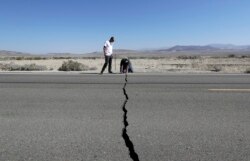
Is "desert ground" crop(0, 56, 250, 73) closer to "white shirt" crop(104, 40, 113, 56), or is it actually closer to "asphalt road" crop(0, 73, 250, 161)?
"white shirt" crop(104, 40, 113, 56)

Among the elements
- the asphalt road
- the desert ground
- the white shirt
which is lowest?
the desert ground

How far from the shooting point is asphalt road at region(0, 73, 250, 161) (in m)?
4.80

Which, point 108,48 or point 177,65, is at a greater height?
point 108,48

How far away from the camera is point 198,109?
7.52 metres

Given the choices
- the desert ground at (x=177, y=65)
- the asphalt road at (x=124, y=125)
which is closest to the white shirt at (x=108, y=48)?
the desert ground at (x=177, y=65)

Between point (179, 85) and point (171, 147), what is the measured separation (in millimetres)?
6773

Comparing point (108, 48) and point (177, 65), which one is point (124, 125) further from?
point (177, 65)

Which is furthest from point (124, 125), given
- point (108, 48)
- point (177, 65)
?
point (177, 65)

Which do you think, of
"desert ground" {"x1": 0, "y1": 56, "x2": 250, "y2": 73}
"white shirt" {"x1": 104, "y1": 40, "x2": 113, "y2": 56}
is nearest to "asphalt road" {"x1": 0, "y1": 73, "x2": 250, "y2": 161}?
"white shirt" {"x1": 104, "y1": 40, "x2": 113, "y2": 56}

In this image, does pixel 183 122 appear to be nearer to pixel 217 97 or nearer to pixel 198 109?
pixel 198 109

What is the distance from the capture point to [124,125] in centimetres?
617

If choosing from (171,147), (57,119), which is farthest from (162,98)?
(171,147)

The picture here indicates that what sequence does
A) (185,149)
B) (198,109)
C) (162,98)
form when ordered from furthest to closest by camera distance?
(162,98)
(198,109)
(185,149)

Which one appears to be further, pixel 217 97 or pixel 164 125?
pixel 217 97
